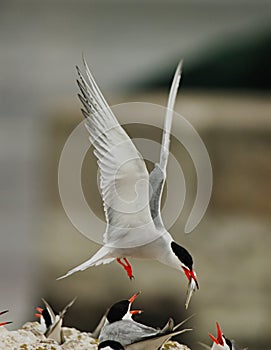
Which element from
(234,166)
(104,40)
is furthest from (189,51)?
(234,166)

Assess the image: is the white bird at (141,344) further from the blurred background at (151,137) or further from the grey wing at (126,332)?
the blurred background at (151,137)

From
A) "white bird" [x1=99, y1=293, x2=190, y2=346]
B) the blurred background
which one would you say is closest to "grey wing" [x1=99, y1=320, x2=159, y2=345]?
"white bird" [x1=99, y1=293, x2=190, y2=346]

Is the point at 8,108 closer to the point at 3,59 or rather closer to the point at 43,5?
the point at 3,59

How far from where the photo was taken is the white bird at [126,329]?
16.8 inches

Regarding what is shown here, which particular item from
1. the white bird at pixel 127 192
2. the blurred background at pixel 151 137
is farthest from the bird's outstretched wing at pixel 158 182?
the blurred background at pixel 151 137

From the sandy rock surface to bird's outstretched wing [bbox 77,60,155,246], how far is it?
6 centimetres

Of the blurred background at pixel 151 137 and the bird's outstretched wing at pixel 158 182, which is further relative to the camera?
the blurred background at pixel 151 137

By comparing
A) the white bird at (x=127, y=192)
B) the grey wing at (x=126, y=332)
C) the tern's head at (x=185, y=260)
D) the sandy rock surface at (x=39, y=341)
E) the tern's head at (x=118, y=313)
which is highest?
the white bird at (x=127, y=192)

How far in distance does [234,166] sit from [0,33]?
148 cm

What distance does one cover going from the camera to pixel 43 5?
2.70 metres

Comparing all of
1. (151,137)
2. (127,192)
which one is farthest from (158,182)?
(151,137)

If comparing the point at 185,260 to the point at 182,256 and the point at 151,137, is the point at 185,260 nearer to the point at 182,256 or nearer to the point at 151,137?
the point at 182,256

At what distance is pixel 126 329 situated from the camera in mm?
444

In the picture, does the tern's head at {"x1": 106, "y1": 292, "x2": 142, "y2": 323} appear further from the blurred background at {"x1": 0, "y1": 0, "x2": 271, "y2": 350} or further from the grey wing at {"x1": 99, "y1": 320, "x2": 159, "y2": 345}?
the blurred background at {"x1": 0, "y1": 0, "x2": 271, "y2": 350}
